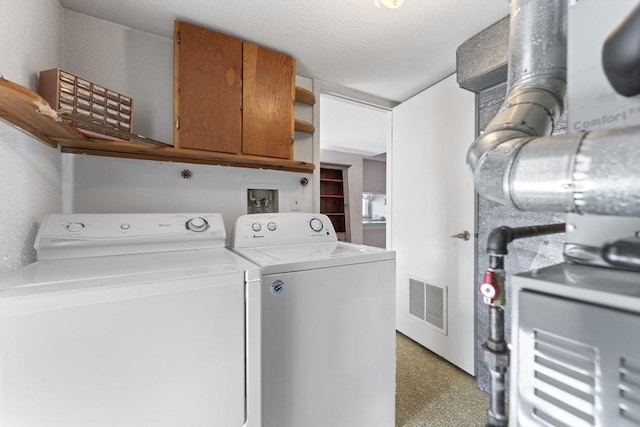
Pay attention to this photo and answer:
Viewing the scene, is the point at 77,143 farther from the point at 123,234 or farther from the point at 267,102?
the point at 267,102

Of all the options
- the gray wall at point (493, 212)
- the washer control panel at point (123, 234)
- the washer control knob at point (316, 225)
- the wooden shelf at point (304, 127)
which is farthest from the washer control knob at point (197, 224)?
the gray wall at point (493, 212)

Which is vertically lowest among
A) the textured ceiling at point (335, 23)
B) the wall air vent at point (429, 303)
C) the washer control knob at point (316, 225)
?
the wall air vent at point (429, 303)

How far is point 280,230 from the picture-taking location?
Result: 164 cm

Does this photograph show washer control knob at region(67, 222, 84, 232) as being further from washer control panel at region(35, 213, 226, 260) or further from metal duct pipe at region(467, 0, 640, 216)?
metal duct pipe at region(467, 0, 640, 216)

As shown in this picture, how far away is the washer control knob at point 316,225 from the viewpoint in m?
1.75

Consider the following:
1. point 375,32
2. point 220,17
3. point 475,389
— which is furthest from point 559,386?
point 220,17

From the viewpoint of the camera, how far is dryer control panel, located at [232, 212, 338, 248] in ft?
5.08

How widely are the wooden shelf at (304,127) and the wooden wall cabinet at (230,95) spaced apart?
0.14 meters

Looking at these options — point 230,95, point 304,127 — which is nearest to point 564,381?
point 230,95

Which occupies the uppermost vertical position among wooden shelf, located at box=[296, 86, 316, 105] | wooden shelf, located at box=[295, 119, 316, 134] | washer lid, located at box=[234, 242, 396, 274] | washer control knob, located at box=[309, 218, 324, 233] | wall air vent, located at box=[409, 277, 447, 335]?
wooden shelf, located at box=[296, 86, 316, 105]

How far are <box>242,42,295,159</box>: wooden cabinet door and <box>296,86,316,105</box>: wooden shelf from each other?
4.9 inches

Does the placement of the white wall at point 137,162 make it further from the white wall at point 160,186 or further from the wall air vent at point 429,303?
the wall air vent at point 429,303

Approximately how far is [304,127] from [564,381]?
→ 190cm

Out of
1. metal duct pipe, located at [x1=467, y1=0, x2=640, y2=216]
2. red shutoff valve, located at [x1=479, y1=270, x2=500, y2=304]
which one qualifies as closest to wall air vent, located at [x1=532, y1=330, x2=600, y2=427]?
red shutoff valve, located at [x1=479, y1=270, x2=500, y2=304]
